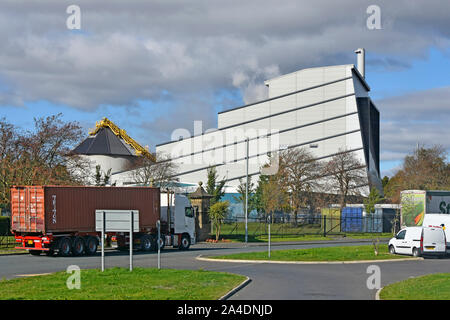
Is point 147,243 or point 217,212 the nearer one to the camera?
point 147,243

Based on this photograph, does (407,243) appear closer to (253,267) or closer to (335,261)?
(335,261)

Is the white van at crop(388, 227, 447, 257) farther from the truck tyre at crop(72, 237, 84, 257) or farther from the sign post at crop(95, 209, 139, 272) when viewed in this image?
the sign post at crop(95, 209, 139, 272)

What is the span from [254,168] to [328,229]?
109ft

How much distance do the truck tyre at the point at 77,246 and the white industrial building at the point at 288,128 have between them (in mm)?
63054

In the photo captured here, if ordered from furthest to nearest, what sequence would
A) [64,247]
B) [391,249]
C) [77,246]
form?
[391,249] < [77,246] < [64,247]

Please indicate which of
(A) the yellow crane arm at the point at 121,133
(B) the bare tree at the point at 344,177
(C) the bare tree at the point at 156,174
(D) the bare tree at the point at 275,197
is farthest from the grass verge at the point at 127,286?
(A) the yellow crane arm at the point at 121,133

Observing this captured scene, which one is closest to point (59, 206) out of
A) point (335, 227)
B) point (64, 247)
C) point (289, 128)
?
point (64, 247)

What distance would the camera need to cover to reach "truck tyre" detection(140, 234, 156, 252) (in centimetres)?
3416

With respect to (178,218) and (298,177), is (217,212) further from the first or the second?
(298,177)

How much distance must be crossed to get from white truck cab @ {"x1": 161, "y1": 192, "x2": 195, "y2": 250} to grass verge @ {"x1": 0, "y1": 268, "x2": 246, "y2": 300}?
650 inches

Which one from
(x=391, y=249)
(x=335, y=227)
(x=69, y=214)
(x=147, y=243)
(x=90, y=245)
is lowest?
(x=335, y=227)

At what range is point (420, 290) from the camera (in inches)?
598

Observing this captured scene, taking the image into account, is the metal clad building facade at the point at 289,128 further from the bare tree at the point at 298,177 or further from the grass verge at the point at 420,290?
the grass verge at the point at 420,290

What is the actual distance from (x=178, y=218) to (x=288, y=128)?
64047mm
